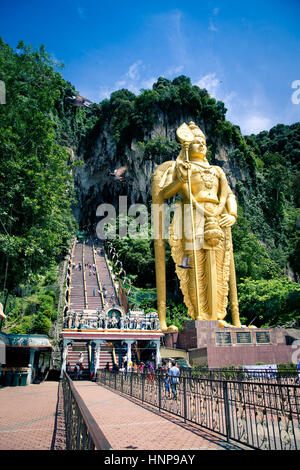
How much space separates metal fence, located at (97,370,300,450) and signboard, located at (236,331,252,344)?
18.3ft

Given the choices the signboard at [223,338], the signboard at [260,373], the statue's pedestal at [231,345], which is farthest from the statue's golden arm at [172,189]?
the signboard at [260,373]

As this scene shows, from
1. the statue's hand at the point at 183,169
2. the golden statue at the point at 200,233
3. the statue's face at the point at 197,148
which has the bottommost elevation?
the golden statue at the point at 200,233

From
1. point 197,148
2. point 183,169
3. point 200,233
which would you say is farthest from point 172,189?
point 200,233

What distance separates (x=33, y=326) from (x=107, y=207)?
27.4 m

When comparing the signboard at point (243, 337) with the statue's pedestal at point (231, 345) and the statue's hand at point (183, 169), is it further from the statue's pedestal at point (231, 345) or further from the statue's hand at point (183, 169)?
the statue's hand at point (183, 169)

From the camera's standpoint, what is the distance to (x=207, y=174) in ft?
50.3

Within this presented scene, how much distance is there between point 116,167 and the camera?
1559 inches

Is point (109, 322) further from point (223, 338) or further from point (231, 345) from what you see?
point (231, 345)

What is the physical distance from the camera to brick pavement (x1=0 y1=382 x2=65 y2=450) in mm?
4335

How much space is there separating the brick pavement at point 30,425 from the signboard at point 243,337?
7340 mm

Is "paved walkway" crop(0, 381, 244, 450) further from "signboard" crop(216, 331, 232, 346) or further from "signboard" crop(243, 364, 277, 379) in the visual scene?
"signboard" crop(216, 331, 232, 346)

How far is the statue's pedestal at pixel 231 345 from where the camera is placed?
11828mm
